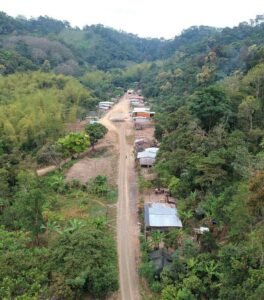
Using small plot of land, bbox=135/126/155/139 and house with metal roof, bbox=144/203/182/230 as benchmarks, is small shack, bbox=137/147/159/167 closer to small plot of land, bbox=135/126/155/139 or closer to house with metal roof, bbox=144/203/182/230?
house with metal roof, bbox=144/203/182/230

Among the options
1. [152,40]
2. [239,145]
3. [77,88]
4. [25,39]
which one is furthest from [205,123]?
[152,40]

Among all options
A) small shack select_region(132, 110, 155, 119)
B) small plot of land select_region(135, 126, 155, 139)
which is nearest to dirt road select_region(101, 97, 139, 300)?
small plot of land select_region(135, 126, 155, 139)

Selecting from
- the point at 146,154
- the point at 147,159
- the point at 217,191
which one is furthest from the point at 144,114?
the point at 217,191

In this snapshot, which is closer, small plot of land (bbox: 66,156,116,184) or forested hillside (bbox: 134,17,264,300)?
A: forested hillside (bbox: 134,17,264,300)

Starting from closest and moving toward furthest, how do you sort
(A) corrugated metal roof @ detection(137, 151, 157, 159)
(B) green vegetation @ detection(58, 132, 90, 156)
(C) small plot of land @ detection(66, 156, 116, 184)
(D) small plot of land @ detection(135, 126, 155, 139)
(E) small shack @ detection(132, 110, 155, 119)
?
(C) small plot of land @ detection(66, 156, 116, 184) → (A) corrugated metal roof @ detection(137, 151, 157, 159) → (B) green vegetation @ detection(58, 132, 90, 156) → (D) small plot of land @ detection(135, 126, 155, 139) → (E) small shack @ detection(132, 110, 155, 119)

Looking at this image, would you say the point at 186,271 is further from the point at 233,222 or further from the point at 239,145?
the point at 239,145

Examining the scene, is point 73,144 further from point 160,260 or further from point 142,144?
point 160,260

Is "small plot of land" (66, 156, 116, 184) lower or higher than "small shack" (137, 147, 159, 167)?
lower
